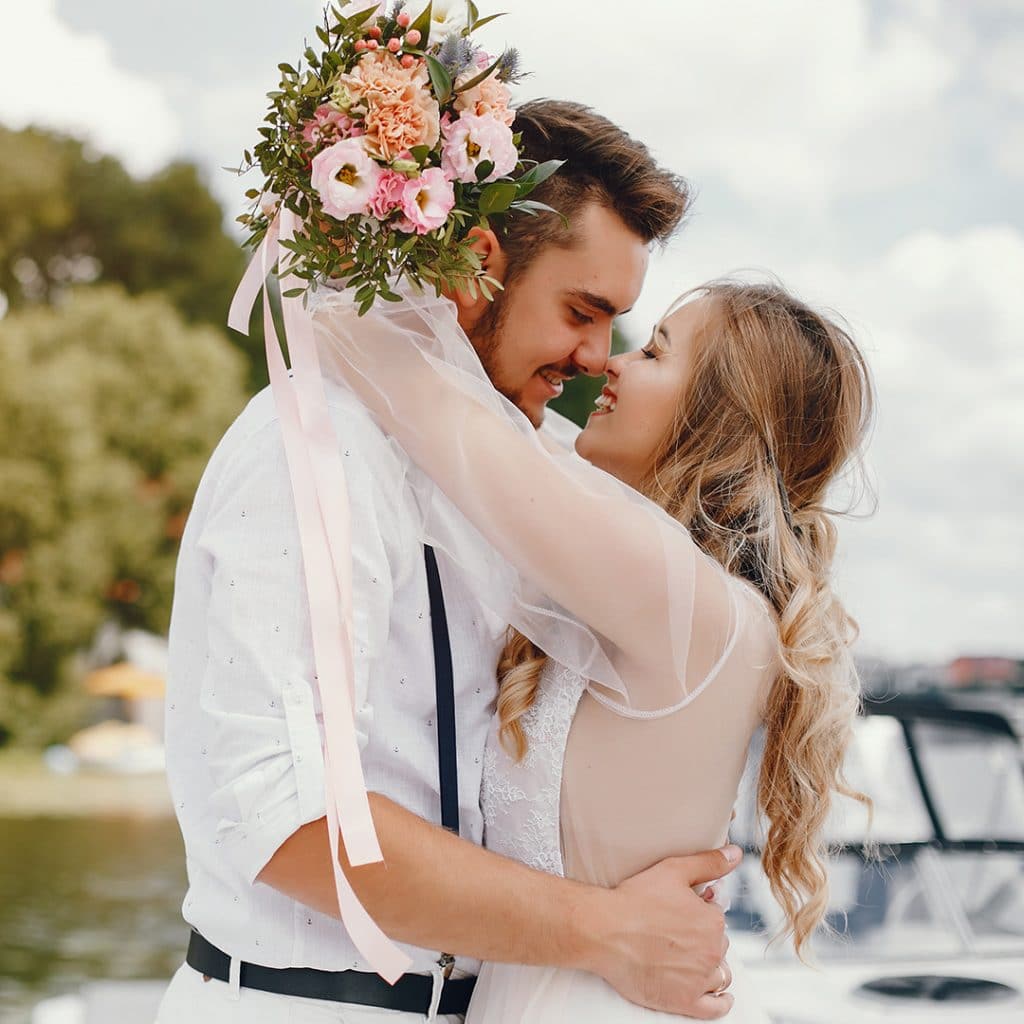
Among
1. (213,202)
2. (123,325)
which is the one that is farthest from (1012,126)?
(123,325)

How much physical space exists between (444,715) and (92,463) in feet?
64.3

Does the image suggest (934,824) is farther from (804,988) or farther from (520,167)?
(520,167)

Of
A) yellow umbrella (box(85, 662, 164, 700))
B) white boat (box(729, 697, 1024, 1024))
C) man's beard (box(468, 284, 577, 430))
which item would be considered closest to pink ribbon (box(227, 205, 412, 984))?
man's beard (box(468, 284, 577, 430))

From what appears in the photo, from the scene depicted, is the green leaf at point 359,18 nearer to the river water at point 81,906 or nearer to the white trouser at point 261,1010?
the white trouser at point 261,1010

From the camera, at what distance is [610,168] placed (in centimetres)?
219

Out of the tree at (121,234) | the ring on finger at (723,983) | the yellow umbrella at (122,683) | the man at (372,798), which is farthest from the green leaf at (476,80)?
the tree at (121,234)

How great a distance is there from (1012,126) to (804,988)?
2901cm

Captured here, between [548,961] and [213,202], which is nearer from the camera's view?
[548,961]

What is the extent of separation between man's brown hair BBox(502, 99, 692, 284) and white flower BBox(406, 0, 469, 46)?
1.37 ft

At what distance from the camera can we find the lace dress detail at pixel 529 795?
1.90 meters

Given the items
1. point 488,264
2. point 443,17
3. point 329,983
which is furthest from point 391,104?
point 329,983

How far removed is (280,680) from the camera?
1566mm

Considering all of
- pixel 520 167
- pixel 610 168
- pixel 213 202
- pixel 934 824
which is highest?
pixel 213 202

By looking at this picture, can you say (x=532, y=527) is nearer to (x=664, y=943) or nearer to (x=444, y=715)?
(x=444, y=715)
